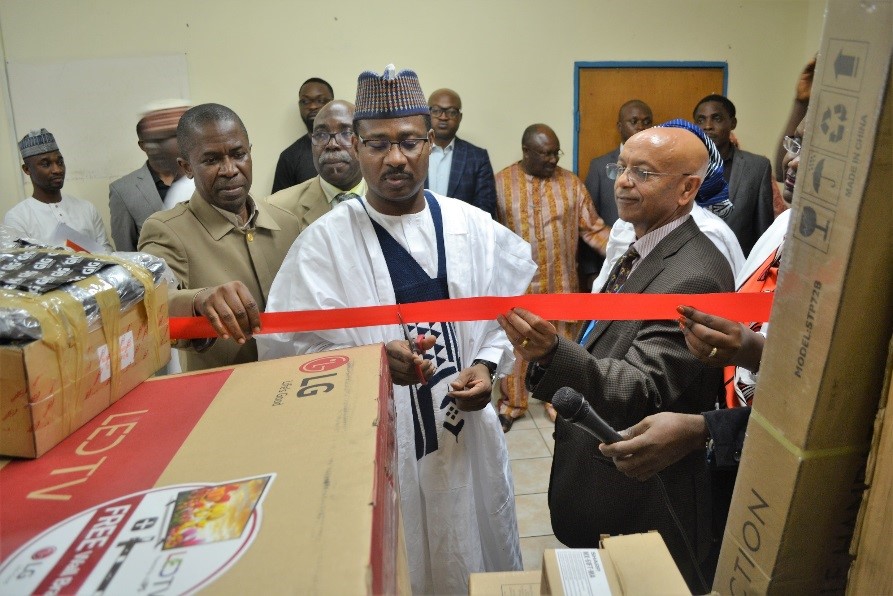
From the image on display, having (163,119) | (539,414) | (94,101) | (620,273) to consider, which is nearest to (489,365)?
(620,273)

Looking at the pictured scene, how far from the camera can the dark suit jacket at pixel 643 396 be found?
1503 mm

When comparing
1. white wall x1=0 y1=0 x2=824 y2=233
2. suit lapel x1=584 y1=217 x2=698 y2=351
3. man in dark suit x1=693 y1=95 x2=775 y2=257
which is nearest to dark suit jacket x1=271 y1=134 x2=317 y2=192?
white wall x1=0 y1=0 x2=824 y2=233

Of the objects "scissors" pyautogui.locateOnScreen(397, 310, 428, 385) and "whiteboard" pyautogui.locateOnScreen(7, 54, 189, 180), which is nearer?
"scissors" pyautogui.locateOnScreen(397, 310, 428, 385)

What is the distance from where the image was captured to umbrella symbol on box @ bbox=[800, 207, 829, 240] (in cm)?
77

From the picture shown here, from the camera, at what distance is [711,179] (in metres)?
1.94

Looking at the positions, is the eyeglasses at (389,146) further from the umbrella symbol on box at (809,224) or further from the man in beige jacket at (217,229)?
the umbrella symbol on box at (809,224)

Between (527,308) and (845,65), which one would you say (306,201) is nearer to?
(527,308)

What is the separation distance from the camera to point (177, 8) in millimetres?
4691

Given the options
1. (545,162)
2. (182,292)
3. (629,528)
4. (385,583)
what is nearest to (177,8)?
(545,162)

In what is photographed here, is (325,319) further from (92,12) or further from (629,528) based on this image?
(92,12)

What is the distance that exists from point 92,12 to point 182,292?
4145 millimetres

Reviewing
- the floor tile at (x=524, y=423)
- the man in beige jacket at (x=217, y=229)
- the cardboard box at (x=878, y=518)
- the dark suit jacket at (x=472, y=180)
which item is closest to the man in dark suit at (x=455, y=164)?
the dark suit jacket at (x=472, y=180)

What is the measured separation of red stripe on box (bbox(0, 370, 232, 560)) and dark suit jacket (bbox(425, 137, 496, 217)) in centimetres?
360

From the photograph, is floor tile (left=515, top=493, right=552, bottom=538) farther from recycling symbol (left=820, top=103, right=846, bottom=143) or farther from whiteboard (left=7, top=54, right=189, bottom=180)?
whiteboard (left=7, top=54, right=189, bottom=180)
